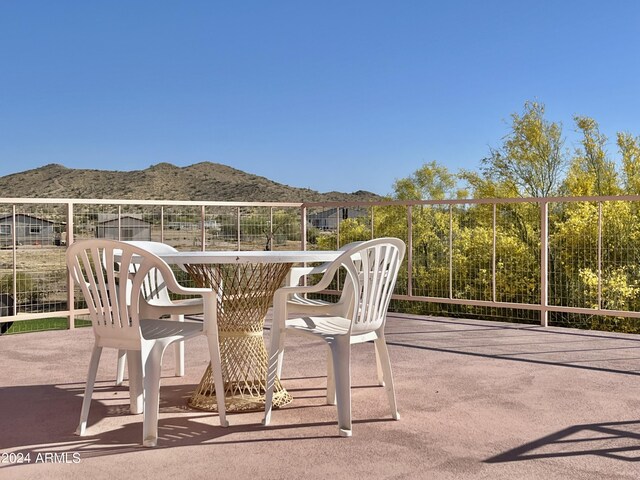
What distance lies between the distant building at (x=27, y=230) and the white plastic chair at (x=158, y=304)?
250 cm

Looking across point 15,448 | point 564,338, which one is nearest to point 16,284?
point 15,448

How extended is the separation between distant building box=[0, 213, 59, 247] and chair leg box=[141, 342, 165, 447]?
3492 mm

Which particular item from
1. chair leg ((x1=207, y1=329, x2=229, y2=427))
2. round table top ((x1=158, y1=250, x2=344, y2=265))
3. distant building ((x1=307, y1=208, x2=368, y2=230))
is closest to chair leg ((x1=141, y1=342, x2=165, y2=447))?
chair leg ((x1=207, y1=329, x2=229, y2=427))

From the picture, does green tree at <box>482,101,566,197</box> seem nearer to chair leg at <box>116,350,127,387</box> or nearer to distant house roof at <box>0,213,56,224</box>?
distant house roof at <box>0,213,56,224</box>

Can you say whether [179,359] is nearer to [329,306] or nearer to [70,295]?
[329,306]

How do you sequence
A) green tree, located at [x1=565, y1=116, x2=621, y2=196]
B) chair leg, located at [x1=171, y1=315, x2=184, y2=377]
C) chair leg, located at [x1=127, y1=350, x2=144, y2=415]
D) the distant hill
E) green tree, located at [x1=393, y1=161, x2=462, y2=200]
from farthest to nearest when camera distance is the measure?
the distant hill → green tree, located at [x1=393, y1=161, x2=462, y2=200] → green tree, located at [x1=565, y1=116, x2=621, y2=196] → chair leg, located at [x1=171, y1=315, x2=184, y2=377] → chair leg, located at [x1=127, y1=350, x2=144, y2=415]

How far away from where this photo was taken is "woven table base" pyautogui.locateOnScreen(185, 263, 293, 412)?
3295 millimetres

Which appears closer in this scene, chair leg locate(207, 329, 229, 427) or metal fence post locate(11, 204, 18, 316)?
chair leg locate(207, 329, 229, 427)

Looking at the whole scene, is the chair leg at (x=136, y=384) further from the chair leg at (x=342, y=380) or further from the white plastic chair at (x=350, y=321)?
the chair leg at (x=342, y=380)

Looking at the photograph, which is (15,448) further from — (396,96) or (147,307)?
(396,96)

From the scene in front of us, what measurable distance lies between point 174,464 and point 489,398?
5.25 feet

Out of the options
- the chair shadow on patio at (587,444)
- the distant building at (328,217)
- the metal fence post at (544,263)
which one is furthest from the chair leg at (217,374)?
the distant building at (328,217)

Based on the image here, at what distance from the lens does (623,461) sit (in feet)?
8.16

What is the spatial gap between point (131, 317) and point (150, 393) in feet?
0.99
